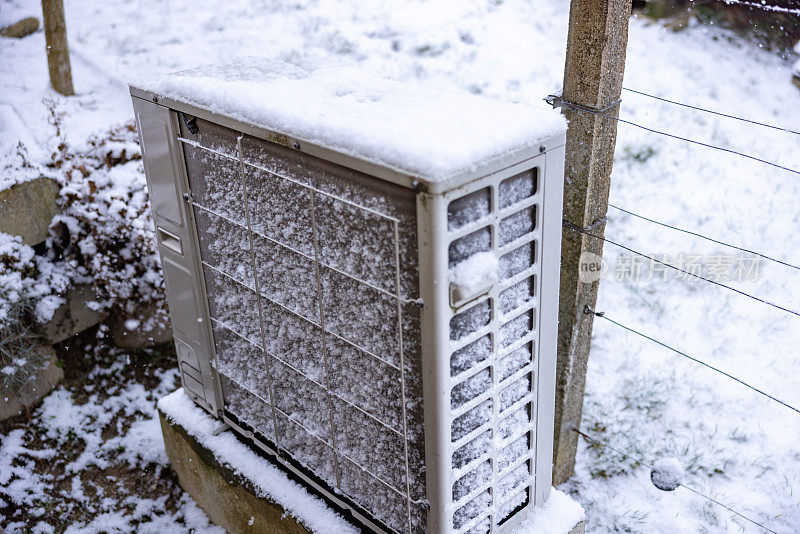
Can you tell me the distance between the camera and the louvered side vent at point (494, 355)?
1485mm

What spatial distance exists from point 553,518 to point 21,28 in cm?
564

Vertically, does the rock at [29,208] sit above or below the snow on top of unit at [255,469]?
above

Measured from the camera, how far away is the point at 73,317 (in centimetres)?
342

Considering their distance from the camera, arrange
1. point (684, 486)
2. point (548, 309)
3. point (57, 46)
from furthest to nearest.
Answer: point (57, 46) → point (684, 486) → point (548, 309)

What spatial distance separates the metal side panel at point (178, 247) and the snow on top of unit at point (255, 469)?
7 cm

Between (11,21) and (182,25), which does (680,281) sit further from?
(11,21)

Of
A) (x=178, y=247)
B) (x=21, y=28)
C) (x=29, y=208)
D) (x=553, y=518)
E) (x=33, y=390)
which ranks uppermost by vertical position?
(x=21, y=28)

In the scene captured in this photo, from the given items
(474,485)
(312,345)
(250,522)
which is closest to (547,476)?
(474,485)

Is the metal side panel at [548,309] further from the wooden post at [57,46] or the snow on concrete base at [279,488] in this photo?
the wooden post at [57,46]

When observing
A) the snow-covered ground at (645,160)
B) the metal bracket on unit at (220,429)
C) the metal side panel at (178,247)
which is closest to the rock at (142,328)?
the snow-covered ground at (645,160)

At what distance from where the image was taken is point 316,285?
179 cm

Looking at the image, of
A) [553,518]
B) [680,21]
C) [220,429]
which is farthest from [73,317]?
[680,21]

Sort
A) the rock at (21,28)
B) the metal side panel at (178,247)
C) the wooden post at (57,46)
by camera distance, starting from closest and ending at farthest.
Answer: the metal side panel at (178,247), the wooden post at (57,46), the rock at (21,28)

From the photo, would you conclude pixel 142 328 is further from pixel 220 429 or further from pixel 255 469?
pixel 255 469
